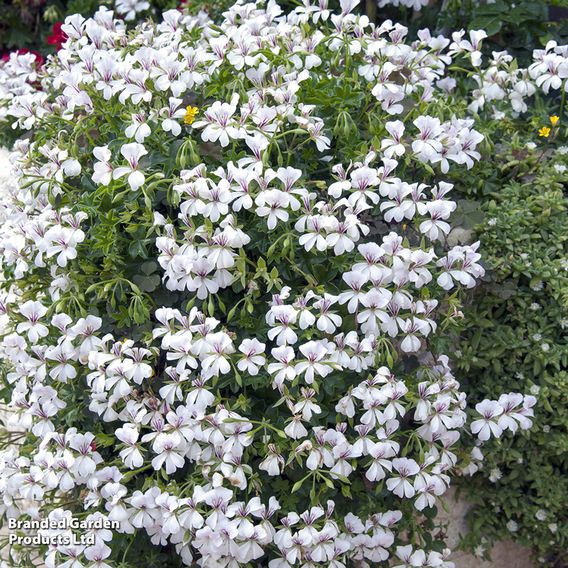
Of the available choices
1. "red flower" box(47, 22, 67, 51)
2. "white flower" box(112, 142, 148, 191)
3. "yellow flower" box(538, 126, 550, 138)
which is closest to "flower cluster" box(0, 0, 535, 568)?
"white flower" box(112, 142, 148, 191)

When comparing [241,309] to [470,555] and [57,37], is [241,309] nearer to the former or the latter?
[470,555]

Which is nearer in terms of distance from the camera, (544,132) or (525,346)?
(525,346)

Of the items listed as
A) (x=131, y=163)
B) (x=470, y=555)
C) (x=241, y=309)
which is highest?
(x=131, y=163)

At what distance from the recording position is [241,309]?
2.07 m

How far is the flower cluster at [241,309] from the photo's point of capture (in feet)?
6.28

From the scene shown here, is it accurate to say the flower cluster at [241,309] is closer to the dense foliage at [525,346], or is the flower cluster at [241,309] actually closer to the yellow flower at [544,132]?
the dense foliage at [525,346]

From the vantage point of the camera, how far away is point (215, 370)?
6.12ft

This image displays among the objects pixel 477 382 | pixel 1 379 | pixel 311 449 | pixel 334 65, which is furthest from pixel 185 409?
pixel 334 65

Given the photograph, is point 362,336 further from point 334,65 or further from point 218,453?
point 334,65

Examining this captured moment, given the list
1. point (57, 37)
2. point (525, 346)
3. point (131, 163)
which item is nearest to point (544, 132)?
point (525, 346)

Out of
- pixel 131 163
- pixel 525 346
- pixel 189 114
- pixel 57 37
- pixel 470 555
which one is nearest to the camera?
pixel 131 163

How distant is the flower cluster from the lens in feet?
6.28

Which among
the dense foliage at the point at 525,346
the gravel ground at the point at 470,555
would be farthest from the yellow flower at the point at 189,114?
the gravel ground at the point at 470,555

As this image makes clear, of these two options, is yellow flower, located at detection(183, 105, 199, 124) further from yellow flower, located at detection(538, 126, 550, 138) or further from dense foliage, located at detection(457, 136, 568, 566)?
yellow flower, located at detection(538, 126, 550, 138)
